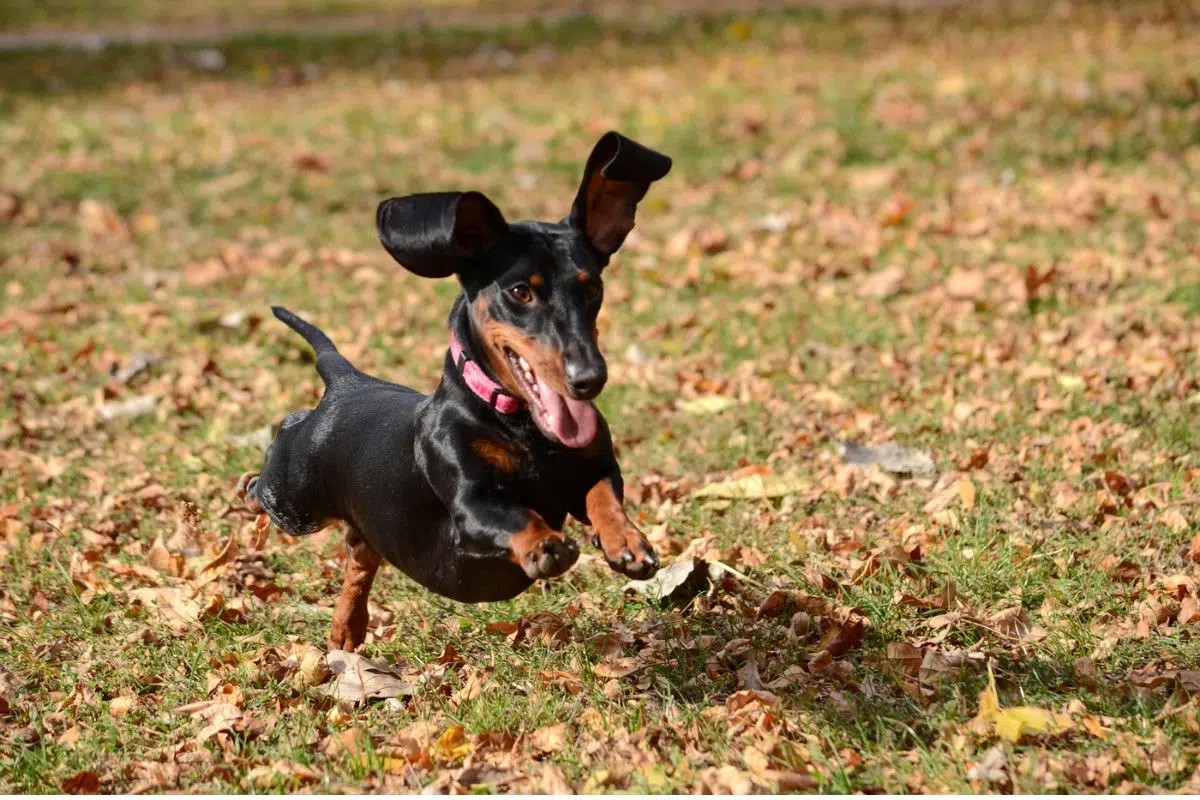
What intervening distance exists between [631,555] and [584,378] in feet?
1.38

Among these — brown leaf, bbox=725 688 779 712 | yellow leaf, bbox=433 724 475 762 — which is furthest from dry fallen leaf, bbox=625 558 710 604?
yellow leaf, bbox=433 724 475 762

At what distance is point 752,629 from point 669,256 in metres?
5.63

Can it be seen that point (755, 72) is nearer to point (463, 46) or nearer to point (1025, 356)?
point (463, 46)

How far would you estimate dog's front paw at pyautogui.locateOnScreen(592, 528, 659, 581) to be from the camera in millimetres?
3379

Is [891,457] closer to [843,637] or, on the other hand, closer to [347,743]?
[843,637]

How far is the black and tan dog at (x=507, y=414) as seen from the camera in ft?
11.5

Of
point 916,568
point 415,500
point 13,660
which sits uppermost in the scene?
point 415,500

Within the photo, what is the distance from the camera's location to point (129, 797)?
12.0 feet

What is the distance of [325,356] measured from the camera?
16.0 ft

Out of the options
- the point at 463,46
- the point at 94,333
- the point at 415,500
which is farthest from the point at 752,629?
the point at 463,46

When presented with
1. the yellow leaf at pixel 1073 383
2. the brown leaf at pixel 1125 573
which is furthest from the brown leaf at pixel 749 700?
the yellow leaf at pixel 1073 383

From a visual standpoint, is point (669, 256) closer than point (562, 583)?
No

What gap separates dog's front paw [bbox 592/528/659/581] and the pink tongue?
0.26 m

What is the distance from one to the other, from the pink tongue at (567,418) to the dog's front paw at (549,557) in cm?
26
